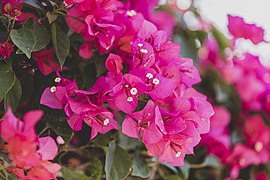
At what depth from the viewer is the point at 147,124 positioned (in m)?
0.64

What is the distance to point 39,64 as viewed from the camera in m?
0.71

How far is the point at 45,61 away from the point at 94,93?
0.12 m

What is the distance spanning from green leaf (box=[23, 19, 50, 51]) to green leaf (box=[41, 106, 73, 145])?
9cm

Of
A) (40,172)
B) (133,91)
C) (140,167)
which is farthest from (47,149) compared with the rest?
(140,167)

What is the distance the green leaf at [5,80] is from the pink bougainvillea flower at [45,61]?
79 mm

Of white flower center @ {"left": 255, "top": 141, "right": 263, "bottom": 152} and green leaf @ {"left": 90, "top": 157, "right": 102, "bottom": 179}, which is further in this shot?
white flower center @ {"left": 255, "top": 141, "right": 263, "bottom": 152}

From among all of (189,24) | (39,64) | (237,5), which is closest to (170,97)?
(39,64)

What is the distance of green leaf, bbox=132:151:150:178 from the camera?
30.9 inches

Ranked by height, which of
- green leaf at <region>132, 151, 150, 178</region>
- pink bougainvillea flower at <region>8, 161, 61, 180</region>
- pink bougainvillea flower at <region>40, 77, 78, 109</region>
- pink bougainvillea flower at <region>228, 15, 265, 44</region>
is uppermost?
pink bougainvillea flower at <region>40, 77, 78, 109</region>

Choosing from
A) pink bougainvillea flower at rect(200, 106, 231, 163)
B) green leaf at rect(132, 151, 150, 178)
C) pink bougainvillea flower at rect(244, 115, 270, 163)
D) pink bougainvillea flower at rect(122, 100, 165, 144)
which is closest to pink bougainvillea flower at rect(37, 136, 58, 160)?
pink bougainvillea flower at rect(122, 100, 165, 144)

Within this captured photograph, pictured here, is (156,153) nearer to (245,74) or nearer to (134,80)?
(134,80)

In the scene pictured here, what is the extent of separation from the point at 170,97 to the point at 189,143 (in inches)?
3.4

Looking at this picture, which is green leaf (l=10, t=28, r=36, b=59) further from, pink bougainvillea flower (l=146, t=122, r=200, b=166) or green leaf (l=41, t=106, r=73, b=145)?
pink bougainvillea flower (l=146, t=122, r=200, b=166)

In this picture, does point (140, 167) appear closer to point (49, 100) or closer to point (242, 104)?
point (49, 100)
